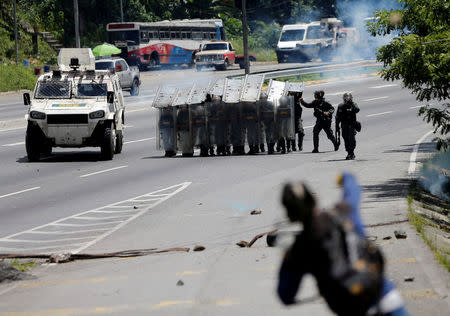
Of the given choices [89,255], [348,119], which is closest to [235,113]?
[348,119]

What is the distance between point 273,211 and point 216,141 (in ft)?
32.7

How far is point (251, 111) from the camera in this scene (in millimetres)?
24250

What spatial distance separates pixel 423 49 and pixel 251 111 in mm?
7891

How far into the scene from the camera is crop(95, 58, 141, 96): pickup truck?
4209cm

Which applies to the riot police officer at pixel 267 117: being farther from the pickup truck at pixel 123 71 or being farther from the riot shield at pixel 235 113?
the pickup truck at pixel 123 71

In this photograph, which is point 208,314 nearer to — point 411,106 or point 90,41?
point 411,106

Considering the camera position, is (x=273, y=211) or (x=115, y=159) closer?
(x=273, y=211)

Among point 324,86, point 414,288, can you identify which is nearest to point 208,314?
point 414,288

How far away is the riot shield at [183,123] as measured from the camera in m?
24.4

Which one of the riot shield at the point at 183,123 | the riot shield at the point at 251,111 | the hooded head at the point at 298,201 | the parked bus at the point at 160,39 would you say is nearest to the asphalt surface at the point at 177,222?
the hooded head at the point at 298,201

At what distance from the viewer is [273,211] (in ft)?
48.2

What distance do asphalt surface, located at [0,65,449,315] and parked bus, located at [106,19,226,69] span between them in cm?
3244

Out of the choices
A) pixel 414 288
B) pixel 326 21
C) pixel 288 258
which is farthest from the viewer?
pixel 326 21

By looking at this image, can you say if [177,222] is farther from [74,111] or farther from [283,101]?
[283,101]
